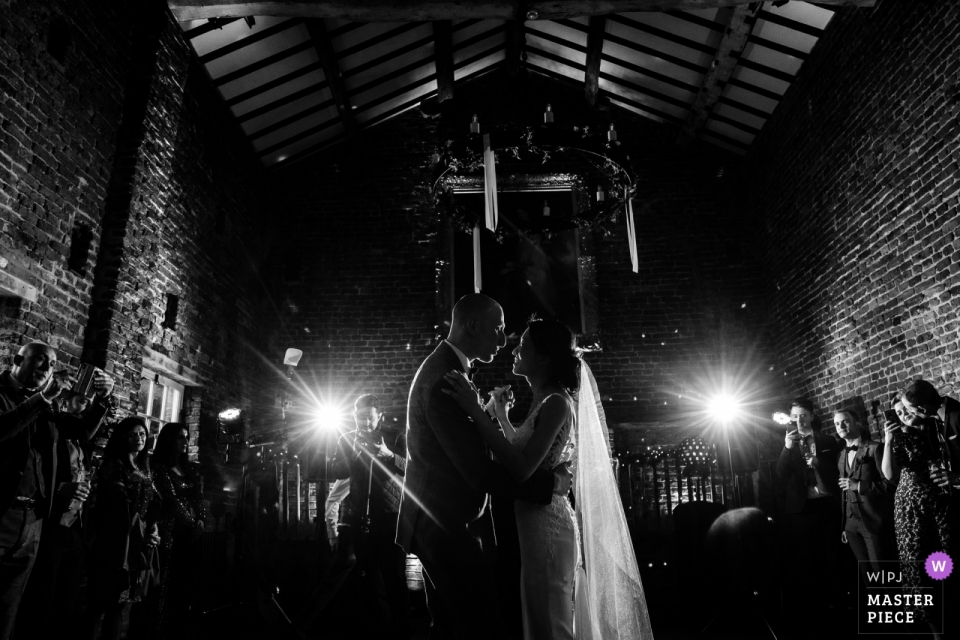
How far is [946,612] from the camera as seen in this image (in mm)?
3910

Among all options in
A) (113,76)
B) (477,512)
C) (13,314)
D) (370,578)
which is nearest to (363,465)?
(370,578)

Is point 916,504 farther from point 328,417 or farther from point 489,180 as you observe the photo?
point 328,417

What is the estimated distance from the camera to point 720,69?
7.46 meters

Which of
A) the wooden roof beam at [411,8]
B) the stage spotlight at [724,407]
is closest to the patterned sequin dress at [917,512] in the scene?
the stage spotlight at [724,407]

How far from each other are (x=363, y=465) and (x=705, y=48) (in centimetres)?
606

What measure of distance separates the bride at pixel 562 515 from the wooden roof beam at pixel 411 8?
3.97 metres

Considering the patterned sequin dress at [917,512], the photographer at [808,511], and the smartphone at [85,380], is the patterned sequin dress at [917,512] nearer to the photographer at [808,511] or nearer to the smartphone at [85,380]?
the photographer at [808,511]

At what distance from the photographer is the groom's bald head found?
6.90ft

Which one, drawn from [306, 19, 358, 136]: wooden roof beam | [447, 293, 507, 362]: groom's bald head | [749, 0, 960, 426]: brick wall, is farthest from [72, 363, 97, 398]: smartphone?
→ [749, 0, 960, 426]: brick wall

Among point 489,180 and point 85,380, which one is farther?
point 489,180

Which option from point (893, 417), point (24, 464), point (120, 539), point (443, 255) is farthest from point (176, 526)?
point (893, 417)

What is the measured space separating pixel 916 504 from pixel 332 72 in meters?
6.91

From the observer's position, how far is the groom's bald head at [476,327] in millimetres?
2104

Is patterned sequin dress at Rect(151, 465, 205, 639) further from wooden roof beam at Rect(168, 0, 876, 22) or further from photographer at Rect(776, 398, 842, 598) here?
photographer at Rect(776, 398, 842, 598)
